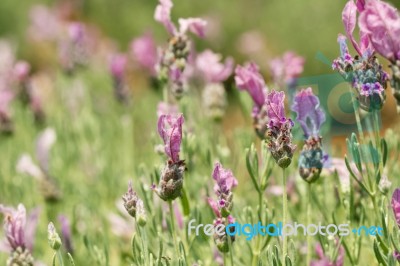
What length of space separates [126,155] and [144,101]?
66 centimetres

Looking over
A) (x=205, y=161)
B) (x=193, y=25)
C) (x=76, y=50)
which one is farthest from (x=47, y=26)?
(x=193, y=25)

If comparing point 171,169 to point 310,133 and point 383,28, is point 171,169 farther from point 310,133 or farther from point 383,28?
point 383,28

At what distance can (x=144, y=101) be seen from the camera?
2.88 meters

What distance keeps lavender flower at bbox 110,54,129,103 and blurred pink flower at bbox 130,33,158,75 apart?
0.22 ft

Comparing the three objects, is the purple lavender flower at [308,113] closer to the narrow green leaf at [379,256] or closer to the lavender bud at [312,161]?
the lavender bud at [312,161]

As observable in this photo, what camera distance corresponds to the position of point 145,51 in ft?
7.67

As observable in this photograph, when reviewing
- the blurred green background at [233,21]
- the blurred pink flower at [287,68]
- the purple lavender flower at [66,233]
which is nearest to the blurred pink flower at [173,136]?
the purple lavender flower at [66,233]

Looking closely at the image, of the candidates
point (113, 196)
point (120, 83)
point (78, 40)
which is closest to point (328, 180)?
point (113, 196)

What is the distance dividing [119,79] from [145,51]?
0.14 metres

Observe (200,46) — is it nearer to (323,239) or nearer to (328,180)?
(328,180)

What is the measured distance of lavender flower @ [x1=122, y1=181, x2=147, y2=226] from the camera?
100 centimetres

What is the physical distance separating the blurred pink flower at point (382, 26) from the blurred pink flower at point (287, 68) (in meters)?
0.63

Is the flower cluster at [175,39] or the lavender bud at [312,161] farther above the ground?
the flower cluster at [175,39]

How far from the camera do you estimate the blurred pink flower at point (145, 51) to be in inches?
90.1
